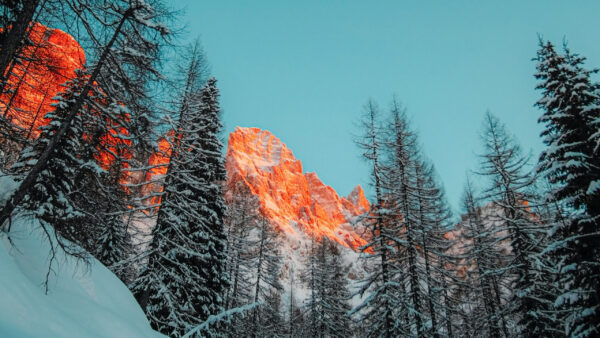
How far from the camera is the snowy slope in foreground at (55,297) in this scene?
3408 mm

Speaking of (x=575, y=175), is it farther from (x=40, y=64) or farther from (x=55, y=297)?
(x=40, y=64)

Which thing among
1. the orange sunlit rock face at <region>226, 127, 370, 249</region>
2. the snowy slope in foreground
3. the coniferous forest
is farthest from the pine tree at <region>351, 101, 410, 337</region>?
the orange sunlit rock face at <region>226, 127, 370, 249</region>

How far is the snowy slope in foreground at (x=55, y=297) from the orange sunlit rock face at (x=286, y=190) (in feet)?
224

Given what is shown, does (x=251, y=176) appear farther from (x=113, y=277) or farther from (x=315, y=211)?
(x=113, y=277)

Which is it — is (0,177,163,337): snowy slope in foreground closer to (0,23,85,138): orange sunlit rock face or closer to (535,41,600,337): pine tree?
(0,23,85,138): orange sunlit rock face

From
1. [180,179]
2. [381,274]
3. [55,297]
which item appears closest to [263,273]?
[381,274]

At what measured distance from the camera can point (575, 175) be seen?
27.7 feet

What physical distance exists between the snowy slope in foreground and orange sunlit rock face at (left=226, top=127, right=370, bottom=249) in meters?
68.2

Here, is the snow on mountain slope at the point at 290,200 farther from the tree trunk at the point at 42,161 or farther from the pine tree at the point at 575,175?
the tree trunk at the point at 42,161

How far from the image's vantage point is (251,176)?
314 ft

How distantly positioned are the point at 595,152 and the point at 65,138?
1776 cm

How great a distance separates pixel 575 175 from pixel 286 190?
329ft

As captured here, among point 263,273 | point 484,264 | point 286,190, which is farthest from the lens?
point 286,190

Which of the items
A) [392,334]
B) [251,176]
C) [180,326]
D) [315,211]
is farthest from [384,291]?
[315,211]
